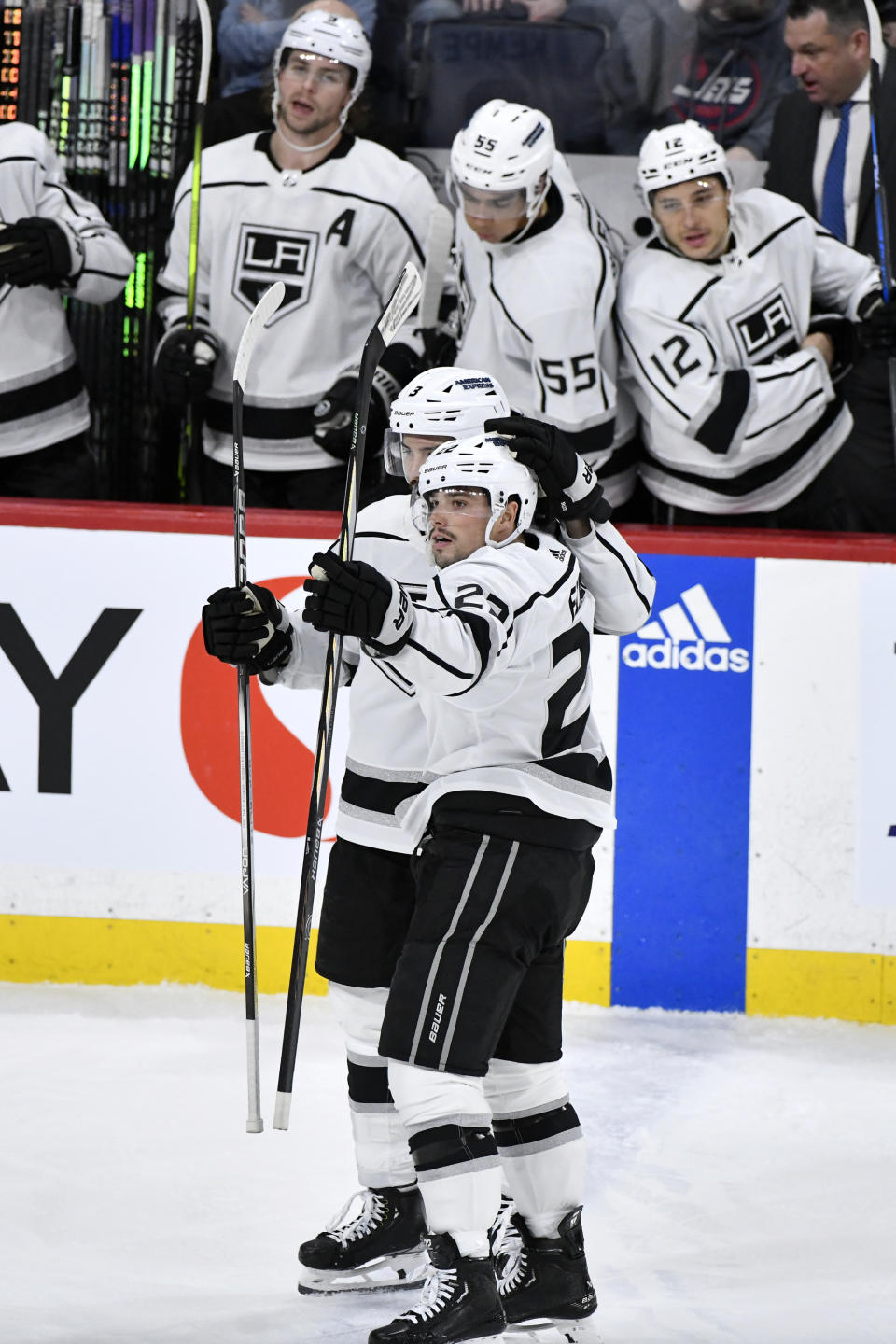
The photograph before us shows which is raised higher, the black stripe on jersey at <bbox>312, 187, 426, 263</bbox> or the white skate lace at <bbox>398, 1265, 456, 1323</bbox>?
the black stripe on jersey at <bbox>312, 187, 426, 263</bbox>

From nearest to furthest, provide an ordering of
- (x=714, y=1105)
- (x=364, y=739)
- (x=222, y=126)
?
(x=364, y=739) → (x=714, y=1105) → (x=222, y=126)

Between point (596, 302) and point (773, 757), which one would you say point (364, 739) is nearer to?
point (773, 757)

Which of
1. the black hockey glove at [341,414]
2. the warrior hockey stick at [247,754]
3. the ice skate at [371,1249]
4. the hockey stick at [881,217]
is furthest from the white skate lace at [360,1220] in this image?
the hockey stick at [881,217]

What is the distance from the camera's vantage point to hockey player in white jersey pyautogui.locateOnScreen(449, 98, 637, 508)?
135 inches

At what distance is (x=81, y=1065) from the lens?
3041mm

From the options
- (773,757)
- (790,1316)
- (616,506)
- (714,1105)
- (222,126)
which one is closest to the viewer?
(790,1316)

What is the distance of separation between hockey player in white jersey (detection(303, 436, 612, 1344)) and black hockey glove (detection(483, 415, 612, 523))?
0.09ft

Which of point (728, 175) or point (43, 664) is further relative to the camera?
point (728, 175)

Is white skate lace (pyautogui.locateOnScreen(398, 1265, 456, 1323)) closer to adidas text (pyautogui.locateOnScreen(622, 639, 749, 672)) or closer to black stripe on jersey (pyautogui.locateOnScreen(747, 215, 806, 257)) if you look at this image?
adidas text (pyautogui.locateOnScreen(622, 639, 749, 672))

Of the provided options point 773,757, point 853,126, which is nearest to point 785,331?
point 853,126

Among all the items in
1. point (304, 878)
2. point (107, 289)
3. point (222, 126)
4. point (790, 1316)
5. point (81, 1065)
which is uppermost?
point (222, 126)

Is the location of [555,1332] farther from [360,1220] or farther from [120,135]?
[120,135]

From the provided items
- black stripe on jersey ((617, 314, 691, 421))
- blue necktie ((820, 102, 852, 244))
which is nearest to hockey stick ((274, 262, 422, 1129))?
black stripe on jersey ((617, 314, 691, 421))

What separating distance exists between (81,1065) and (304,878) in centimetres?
98
